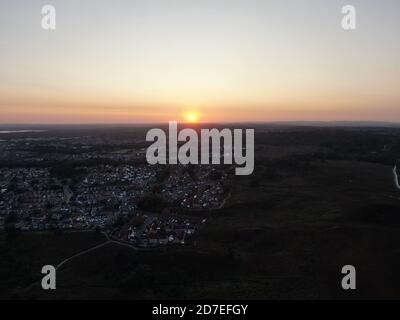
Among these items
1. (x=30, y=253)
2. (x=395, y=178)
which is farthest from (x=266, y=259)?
(x=395, y=178)

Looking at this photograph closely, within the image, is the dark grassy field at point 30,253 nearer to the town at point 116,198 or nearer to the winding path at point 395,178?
the town at point 116,198

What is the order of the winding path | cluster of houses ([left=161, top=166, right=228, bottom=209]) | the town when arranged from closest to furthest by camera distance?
the town < cluster of houses ([left=161, top=166, right=228, bottom=209]) < the winding path

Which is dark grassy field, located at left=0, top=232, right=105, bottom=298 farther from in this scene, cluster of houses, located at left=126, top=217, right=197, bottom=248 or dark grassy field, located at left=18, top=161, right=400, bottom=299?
cluster of houses, located at left=126, top=217, right=197, bottom=248

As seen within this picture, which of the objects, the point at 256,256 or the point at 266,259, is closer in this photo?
the point at 266,259

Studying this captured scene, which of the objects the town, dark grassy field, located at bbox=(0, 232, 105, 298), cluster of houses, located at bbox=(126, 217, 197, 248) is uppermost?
the town

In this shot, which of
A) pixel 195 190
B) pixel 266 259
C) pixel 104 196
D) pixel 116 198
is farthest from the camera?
pixel 195 190

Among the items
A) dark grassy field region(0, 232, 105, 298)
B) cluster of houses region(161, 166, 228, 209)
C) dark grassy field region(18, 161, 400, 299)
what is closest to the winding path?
dark grassy field region(18, 161, 400, 299)

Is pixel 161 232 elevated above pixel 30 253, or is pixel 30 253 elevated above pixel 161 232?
pixel 161 232

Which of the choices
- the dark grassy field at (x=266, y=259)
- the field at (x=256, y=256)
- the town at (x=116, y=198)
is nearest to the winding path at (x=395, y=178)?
the field at (x=256, y=256)

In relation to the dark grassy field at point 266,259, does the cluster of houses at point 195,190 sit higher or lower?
higher

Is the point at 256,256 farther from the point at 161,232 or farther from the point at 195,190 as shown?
the point at 195,190

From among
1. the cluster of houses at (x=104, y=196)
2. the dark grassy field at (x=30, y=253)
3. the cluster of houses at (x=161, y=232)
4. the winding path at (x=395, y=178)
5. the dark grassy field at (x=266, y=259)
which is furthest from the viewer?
the winding path at (x=395, y=178)

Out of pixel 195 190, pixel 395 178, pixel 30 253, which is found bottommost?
pixel 30 253
